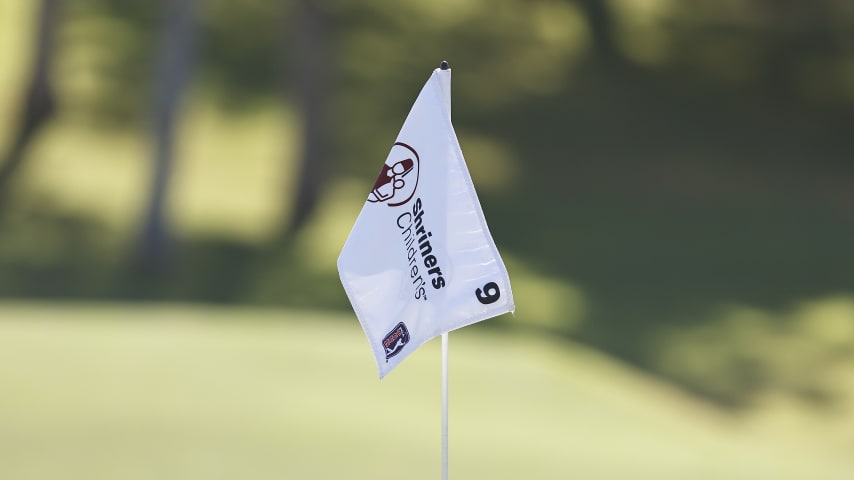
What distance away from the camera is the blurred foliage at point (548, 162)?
1656 centimetres

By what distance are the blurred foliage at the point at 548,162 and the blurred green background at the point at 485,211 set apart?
0.06 m

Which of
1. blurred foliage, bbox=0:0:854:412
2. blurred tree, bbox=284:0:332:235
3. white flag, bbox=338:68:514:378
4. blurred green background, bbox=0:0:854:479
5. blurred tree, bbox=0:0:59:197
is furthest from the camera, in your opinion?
blurred tree, bbox=0:0:59:197

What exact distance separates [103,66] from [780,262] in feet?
37.8

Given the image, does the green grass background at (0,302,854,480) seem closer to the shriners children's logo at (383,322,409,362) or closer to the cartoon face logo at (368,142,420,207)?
the shriners children's logo at (383,322,409,362)

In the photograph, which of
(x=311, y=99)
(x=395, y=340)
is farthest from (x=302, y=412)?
(x=311, y=99)

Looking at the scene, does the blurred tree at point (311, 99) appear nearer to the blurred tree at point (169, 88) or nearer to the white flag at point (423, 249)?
the blurred tree at point (169, 88)

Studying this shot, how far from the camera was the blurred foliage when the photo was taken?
54.3ft

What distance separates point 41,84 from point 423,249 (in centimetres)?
1639

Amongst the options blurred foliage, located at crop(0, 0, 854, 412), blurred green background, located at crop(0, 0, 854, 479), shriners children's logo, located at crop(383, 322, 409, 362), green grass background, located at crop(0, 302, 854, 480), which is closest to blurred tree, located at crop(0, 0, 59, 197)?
blurred green background, located at crop(0, 0, 854, 479)

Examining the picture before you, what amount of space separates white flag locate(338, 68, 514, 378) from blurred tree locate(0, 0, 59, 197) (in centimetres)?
1550

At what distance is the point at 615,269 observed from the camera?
17812 millimetres

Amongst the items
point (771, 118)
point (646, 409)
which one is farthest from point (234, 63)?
point (646, 409)

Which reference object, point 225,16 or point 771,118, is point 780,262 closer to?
point 771,118

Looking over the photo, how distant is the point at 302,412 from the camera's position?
Answer: 8.32 m
